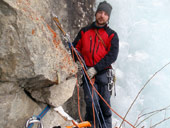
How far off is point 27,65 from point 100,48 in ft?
3.33

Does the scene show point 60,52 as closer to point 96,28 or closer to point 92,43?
point 92,43

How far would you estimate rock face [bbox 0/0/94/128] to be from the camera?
1.24 meters

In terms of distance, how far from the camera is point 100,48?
2061 millimetres

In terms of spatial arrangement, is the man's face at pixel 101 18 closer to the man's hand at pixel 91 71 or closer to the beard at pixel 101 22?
the beard at pixel 101 22

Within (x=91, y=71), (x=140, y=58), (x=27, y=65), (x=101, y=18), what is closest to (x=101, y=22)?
(x=101, y=18)

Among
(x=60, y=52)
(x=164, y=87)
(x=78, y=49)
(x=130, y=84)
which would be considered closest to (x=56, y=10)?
(x=78, y=49)

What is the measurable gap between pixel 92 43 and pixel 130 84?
5973 millimetres

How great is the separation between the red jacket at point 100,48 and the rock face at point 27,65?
0.29 metres

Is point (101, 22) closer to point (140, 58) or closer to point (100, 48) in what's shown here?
point (100, 48)

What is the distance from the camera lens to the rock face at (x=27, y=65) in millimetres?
1241

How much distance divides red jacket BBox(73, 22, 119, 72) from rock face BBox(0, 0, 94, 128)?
0.29 meters

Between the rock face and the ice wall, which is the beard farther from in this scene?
the ice wall

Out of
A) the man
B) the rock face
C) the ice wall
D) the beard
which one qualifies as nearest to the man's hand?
the man

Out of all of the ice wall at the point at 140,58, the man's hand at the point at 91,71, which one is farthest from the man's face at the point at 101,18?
the ice wall at the point at 140,58
